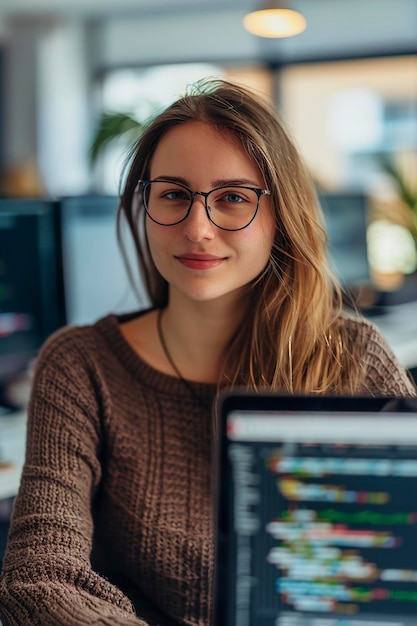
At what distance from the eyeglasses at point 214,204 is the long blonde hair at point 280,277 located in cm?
4

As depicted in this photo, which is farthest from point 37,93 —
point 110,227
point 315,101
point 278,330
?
point 278,330

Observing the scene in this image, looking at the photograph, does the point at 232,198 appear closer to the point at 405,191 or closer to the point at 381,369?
the point at 381,369

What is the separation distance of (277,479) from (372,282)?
8.66 ft

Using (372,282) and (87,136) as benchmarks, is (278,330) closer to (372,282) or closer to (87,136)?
(372,282)

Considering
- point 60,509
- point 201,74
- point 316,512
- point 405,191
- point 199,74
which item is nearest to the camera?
point 316,512

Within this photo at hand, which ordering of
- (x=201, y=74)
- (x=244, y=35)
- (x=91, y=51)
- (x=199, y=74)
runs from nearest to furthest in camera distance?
(x=244, y=35)
(x=201, y=74)
(x=199, y=74)
(x=91, y=51)

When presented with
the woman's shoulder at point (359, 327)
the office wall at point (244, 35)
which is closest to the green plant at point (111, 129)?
the woman's shoulder at point (359, 327)

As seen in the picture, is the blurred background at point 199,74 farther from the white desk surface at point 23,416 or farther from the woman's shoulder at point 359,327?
the woman's shoulder at point 359,327

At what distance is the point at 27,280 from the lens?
1.96 metres

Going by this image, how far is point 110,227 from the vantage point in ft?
6.97

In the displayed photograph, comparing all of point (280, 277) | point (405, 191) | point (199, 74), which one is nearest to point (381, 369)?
point (280, 277)

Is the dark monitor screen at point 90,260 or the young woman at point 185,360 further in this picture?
the dark monitor screen at point 90,260

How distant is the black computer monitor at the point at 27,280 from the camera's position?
1.93 m

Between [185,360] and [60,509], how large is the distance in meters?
0.26
